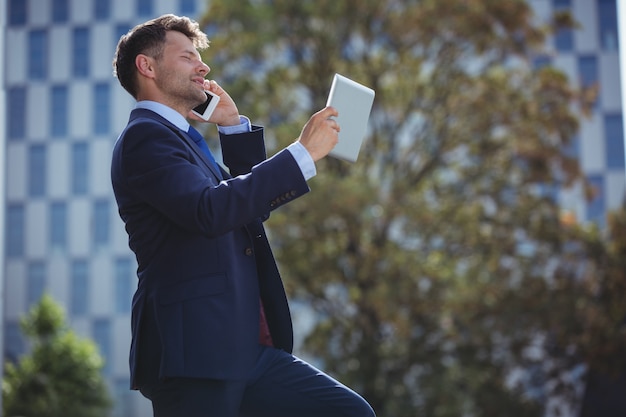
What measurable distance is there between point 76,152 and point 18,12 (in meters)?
4.86

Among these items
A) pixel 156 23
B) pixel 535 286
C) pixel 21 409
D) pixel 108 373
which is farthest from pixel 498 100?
pixel 108 373

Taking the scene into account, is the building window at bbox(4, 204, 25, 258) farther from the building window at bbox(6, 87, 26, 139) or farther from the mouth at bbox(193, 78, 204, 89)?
the mouth at bbox(193, 78, 204, 89)

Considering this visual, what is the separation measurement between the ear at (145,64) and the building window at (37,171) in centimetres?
3200

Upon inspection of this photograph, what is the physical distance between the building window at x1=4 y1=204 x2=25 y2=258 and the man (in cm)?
3198

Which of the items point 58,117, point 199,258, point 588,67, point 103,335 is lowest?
point 103,335

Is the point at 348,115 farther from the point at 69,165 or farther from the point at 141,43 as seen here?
the point at 69,165

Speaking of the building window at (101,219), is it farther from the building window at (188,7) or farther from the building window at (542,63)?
the building window at (542,63)

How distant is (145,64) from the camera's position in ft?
8.41

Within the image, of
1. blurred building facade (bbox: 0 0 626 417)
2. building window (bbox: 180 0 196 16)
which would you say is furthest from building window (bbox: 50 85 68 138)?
building window (bbox: 180 0 196 16)

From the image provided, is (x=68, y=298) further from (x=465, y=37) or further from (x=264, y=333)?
(x=264, y=333)

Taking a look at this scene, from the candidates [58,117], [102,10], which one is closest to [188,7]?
[102,10]

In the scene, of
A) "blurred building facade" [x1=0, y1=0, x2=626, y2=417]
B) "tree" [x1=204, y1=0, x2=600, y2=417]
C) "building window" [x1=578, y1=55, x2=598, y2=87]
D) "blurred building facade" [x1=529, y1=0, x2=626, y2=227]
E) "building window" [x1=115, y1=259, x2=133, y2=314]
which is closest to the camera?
"tree" [x1=204, y1=0, x2=600, y2=417]

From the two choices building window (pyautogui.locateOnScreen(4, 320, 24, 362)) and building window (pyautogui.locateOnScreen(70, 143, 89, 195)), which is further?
building window (pyautogui.locateOnScreen(70, 143, 89, 195))

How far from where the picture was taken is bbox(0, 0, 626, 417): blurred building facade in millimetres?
32469
